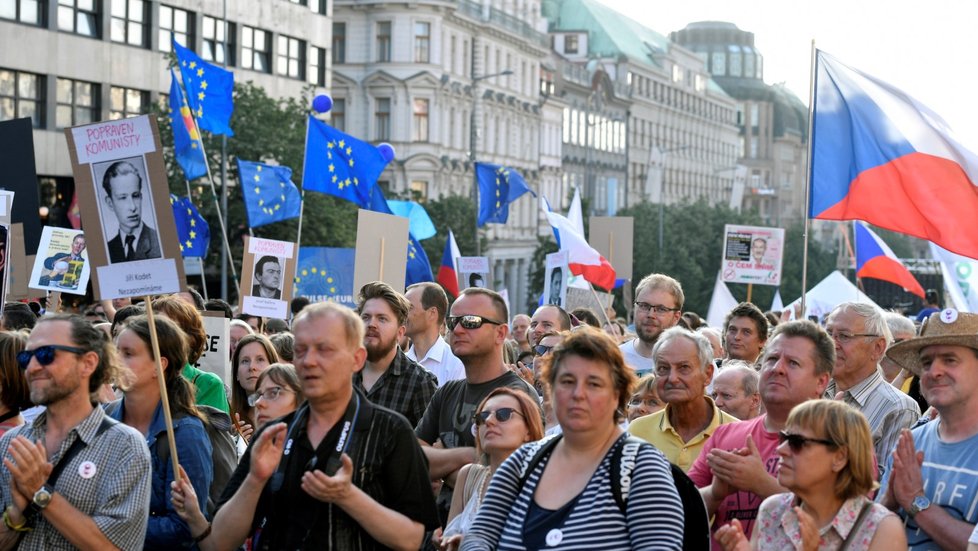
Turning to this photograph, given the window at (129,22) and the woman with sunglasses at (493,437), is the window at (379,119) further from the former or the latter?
the woman with sunglasses at (493,437)

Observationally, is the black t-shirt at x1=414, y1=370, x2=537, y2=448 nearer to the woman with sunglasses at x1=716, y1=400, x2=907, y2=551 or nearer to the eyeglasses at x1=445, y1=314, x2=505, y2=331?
the eyeglasses at x1=445, y1=314, x2=505, y2=331

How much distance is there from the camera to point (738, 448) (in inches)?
232

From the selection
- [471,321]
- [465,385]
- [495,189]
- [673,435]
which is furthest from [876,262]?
[673,435]

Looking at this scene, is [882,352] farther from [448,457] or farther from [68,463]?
[68,463]

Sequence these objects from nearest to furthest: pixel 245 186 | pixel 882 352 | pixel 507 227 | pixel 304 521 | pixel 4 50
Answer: pixel 304 521 < pixel 882 352 < pixel 245 186 < pixel 4 50 < pixel 507 227

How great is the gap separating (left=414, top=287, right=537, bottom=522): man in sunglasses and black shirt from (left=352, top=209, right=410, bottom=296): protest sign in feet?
20.4

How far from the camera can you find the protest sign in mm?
13719

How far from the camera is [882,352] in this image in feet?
25.2

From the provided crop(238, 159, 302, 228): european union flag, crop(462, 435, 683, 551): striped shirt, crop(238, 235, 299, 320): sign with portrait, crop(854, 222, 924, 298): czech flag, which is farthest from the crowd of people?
crop(854, 222, 924, 298): czech flag

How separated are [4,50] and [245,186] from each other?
19.3m

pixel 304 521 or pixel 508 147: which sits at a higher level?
pixel 508 147

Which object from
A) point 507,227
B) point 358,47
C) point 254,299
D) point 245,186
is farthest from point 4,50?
point 507,227

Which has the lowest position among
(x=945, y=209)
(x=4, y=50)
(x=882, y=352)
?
(x=882, y=352)

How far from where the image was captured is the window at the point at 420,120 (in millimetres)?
66375
